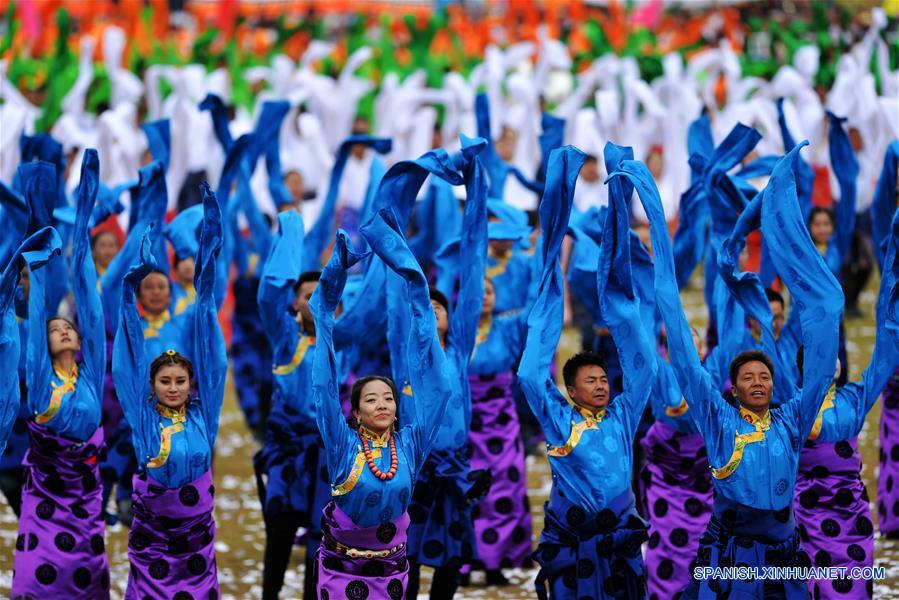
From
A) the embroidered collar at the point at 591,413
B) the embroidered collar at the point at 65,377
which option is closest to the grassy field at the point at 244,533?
the embroidered collar at the point at 65,377

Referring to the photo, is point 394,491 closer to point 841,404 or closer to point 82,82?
point 841,404

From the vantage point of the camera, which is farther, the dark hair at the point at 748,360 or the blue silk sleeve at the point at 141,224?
the blue silk sleeve at the point at 141,224

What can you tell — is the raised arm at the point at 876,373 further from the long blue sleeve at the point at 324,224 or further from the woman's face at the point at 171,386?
the long blue sleeve at the point at 324,224

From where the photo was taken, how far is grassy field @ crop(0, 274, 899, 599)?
19.9 ft

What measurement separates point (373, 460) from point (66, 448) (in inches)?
51.7

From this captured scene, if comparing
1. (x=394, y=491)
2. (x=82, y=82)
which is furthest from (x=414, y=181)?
(x=82, y=82)

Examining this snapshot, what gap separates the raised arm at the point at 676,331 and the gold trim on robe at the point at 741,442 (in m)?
0.06

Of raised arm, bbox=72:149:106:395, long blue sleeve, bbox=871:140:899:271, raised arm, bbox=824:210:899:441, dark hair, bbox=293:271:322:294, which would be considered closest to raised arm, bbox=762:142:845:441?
raised arm, bbox=824:210:899:441

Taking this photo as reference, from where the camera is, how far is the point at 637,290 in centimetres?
529

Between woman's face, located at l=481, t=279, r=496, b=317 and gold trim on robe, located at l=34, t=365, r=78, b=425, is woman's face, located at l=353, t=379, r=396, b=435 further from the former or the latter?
woman's face, located at l=481, t=279, r=496, b=317

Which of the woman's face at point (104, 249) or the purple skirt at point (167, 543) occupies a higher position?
the woman's face at point (104, 249)

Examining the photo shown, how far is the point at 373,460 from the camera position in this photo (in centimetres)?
464

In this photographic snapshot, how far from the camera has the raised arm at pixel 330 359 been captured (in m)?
4.59

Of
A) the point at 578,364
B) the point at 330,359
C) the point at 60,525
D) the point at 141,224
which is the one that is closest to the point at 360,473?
the point at 330,359
